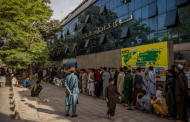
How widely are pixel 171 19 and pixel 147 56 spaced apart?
8191mm

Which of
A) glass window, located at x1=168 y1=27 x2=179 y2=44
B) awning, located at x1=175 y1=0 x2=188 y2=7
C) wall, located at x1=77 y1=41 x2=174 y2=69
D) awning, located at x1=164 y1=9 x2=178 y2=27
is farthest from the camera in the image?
glass window, located at x1=168 y1=27 x2=179 y2=44

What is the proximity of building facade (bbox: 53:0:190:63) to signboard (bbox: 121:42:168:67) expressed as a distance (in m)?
6.57

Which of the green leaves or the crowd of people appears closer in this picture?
the crowd of people

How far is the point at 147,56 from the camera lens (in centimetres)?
796

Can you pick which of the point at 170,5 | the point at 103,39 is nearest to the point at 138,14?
the point at 170,5

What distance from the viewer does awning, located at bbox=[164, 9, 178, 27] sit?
1365 cm

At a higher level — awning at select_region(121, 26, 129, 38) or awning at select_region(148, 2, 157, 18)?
awning at select_region(148, 2, 157, 18)

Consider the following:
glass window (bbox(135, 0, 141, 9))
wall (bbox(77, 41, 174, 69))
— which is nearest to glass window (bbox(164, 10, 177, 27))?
glass window (bbox(135, 0, 141, 9))

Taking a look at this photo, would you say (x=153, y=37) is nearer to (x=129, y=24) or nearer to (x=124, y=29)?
(x=129, y=24)

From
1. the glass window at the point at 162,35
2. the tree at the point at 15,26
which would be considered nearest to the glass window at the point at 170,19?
the glass window at the point at 162,35

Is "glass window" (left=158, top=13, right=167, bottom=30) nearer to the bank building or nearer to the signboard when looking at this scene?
the bank building

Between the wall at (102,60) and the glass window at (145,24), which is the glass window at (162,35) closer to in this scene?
the glass window at (145,24)

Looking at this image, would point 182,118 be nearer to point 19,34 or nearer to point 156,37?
point 156,37

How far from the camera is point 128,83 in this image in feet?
23.6
